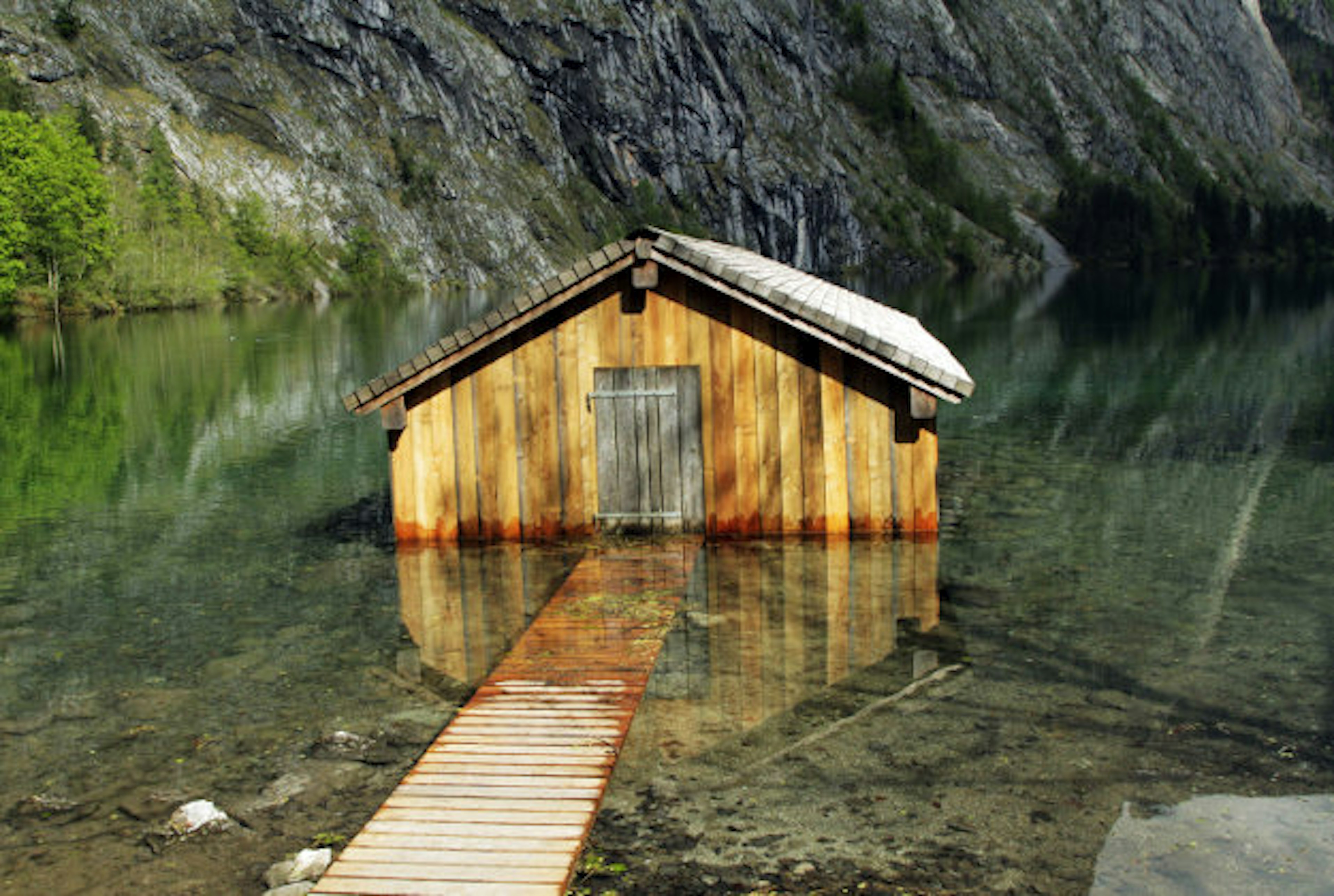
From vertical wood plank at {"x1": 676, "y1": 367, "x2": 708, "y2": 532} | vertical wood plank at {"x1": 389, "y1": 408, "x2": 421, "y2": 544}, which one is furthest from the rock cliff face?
vertical wood plank at {"x1": 676, "y1": 367, "x2": 708, "y2": 532}

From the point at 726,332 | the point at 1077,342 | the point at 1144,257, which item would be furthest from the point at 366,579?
the point at 1144,257

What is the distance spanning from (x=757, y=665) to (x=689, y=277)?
627cm

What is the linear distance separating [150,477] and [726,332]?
1353cm

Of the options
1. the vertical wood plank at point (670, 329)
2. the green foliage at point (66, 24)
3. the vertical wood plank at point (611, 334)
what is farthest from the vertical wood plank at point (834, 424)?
the green foliage at point (66, 24)

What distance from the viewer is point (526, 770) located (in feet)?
32.2

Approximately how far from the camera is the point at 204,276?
9775 cm

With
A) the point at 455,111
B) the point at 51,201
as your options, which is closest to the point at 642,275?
the point at 51,201

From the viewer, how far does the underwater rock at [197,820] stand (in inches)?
363

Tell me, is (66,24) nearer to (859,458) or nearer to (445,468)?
(445,468)

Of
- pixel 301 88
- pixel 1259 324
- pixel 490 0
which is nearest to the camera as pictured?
pixel 1259 324

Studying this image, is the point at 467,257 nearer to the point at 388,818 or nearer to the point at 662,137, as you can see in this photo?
the point at 662,137

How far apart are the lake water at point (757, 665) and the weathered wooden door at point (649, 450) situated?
1009 millimetres

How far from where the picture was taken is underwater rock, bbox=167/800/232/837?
9.21m

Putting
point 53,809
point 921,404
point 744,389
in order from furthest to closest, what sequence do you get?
point 744,389, point 921,404, point 53,809
